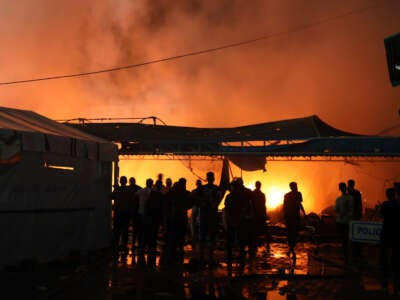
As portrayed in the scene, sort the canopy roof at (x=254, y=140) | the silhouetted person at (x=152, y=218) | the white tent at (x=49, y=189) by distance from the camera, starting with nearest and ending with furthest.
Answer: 1. the white tent at (x=49, y=189)
2. the silhouetted person at (x=152, y=218)
3. the canopy roof at (x=254, y=140)

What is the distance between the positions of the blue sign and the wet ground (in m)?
0.64

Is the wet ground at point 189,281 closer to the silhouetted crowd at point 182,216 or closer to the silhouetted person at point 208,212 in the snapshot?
the silhouetted crowd at point 182,216

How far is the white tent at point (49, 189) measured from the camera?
409 inches

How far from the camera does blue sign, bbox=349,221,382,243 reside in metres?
10.4

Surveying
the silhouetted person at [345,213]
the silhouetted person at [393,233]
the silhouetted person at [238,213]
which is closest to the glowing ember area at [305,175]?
the silhouetted person at [345,213]

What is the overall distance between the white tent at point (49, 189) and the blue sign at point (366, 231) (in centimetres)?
570

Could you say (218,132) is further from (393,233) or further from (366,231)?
(393,233)

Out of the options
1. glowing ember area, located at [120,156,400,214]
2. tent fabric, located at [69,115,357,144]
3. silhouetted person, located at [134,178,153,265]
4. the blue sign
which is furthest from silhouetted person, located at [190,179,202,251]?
glowing ember area, located at [120,156,400,214]

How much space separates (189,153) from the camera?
2078cm

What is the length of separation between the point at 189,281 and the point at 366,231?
138 inches

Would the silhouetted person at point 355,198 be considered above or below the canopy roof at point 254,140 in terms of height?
below

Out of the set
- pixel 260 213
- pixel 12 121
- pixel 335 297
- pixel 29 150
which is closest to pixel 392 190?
pixel 335 297

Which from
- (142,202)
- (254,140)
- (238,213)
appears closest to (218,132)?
(254,140)

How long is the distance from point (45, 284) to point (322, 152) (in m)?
12.7
